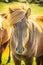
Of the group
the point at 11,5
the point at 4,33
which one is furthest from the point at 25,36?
the point at 11,5

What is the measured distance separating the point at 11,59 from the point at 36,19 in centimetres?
43

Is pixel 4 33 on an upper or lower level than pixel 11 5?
lower

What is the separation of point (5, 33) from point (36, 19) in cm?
31

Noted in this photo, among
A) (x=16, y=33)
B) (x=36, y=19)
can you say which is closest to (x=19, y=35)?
(x=16, y=33)

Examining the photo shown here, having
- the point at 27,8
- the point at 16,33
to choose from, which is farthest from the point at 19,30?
the point at 27,8

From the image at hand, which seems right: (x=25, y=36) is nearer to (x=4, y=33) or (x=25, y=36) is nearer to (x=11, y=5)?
(x=4, y=33)

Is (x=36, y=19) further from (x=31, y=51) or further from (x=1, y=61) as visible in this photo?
(x=1, y=61)

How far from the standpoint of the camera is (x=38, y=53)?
3.01 meters

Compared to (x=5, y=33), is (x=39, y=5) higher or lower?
higher

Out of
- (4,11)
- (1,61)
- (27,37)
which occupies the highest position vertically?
(4,11)

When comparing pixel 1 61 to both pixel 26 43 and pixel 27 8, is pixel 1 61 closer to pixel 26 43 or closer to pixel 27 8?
pixel 26 43

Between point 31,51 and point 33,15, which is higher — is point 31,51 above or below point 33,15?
below

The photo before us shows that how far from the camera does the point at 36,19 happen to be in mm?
3021

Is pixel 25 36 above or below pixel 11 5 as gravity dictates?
below
